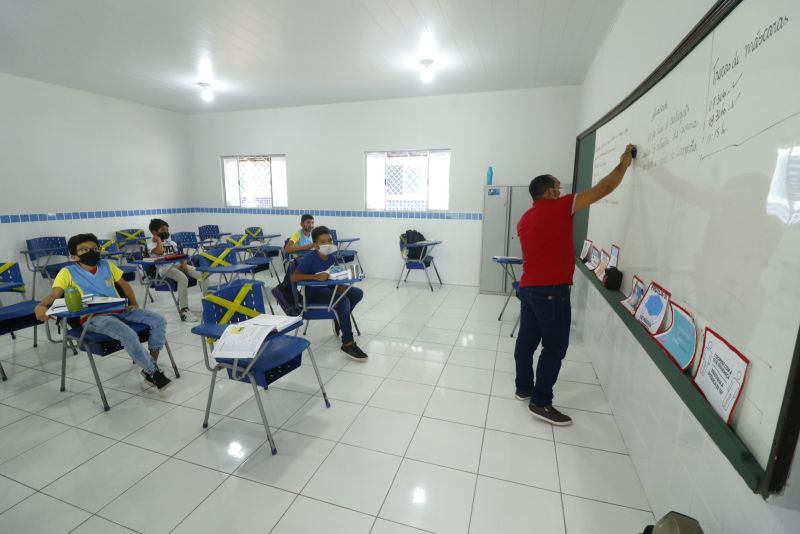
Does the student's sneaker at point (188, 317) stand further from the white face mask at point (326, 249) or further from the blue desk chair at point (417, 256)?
the blue desk chair at point (417, 256)

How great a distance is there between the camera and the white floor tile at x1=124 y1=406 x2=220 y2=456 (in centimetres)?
217

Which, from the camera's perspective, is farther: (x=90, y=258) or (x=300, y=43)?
(x=300, y=43)

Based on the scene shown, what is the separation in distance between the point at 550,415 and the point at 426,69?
3.95 m

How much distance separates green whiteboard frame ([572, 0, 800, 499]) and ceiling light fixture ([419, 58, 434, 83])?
8.08ft

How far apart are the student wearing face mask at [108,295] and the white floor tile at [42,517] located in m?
0.97

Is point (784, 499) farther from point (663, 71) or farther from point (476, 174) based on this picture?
point (476, 174)

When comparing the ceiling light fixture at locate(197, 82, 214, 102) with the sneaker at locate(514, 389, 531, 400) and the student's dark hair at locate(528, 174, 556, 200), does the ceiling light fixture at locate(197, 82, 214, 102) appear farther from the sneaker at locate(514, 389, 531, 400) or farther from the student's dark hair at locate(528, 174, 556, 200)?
the sneaker at locate(514, 389, 531, 400)

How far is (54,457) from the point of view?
6.81 ft

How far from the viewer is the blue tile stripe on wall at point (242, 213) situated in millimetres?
5086

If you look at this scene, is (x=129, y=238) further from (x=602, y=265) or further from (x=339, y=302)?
(x=602, y=265)

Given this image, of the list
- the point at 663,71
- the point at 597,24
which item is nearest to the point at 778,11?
the point at 663,71

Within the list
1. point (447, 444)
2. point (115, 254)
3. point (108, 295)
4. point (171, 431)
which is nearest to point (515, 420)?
point (447, 444)

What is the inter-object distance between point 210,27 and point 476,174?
12.5 ft

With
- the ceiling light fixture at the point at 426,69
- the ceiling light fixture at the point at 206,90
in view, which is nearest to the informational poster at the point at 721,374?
the ceiling light fixture at the point at 426,69
